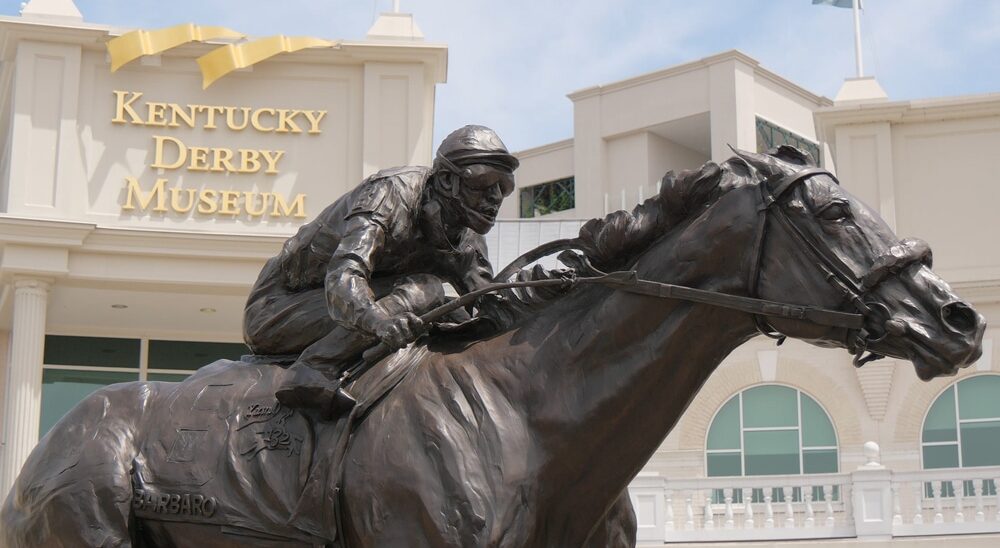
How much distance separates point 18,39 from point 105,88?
1.83m

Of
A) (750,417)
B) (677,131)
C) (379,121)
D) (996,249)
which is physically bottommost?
(750,417)

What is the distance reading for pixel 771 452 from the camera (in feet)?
91.8

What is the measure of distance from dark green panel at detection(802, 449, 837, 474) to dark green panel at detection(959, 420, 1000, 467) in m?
2.40

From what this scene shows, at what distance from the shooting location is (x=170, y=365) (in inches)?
1174

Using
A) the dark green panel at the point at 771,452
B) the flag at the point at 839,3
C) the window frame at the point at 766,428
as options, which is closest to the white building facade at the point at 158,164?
the window frame at the point at 766,428

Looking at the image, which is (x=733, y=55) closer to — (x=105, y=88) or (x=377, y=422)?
(x=105, y=88)

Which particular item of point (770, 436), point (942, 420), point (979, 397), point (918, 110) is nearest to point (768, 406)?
point (770, 436)

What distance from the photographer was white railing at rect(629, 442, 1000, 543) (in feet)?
69.1

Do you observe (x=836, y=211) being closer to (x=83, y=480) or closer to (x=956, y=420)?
(x=83, y=480)

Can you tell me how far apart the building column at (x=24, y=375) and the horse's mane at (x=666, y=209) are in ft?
73.5

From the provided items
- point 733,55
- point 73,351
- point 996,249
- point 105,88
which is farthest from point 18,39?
point 733,55

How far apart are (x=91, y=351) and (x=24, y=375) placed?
11.6ft

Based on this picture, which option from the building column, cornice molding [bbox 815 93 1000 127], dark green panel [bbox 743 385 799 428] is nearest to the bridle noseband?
the building column

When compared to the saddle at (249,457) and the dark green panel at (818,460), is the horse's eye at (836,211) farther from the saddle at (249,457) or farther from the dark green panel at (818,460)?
the dark green panel at (818,460)
